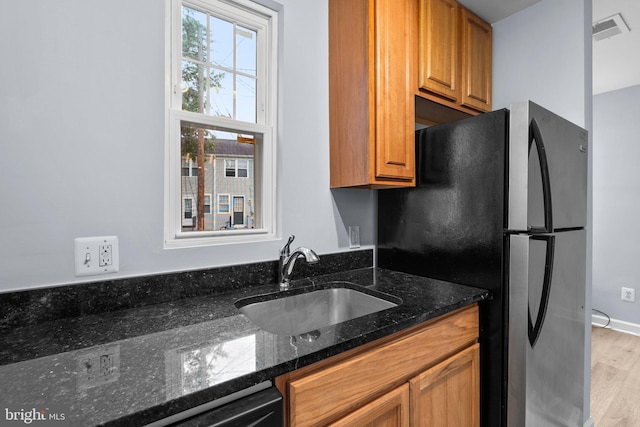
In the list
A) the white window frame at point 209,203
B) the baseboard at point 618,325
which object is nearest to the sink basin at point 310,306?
the white window frame at point 209,203

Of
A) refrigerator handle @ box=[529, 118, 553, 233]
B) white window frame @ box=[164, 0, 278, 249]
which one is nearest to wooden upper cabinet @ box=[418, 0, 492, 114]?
refrigerator handle @ box=[529, 118, 553, 233]

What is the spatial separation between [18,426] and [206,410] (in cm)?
30

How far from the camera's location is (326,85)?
1.66m

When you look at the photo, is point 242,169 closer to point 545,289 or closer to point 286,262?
point 286,262

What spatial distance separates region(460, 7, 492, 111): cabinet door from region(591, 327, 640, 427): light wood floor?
211cm

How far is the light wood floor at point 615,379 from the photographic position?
198cm

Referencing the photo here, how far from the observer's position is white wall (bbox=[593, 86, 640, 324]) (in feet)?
10.7

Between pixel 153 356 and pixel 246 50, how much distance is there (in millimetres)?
1375

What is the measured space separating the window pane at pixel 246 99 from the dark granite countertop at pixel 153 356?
868mm

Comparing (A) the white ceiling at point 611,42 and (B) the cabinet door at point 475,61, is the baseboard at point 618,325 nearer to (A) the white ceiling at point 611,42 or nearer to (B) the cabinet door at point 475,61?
(A) the white ceiling at point 611,42

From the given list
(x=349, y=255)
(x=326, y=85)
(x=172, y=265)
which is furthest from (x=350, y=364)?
(x=326, y=85)

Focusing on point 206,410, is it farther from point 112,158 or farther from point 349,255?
point 349,255

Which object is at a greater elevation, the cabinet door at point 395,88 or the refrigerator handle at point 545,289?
the cabinet door at point 395,88

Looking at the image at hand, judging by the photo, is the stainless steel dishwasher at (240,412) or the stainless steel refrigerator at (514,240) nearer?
the stainless steel dishwasher at (240,412)
